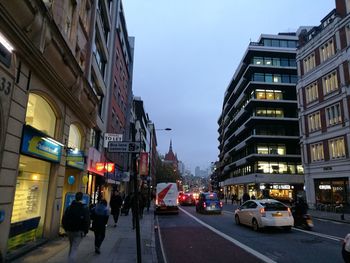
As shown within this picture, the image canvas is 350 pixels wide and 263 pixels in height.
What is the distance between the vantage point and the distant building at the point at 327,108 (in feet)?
108

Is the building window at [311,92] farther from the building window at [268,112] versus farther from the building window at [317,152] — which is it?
the building window at [268,112]

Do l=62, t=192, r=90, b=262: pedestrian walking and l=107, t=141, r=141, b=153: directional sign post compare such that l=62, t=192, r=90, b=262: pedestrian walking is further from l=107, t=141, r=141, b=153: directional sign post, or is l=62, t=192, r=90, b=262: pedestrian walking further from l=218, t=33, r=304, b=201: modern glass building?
l=218, t=33, r=304, b=201: modern glass building

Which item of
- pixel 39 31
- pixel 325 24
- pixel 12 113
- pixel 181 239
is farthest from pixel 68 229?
pixel 325 24

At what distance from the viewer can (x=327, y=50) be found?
3641 centimetres

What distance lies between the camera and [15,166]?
862 cm

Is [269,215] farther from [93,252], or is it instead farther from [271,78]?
[271,78]

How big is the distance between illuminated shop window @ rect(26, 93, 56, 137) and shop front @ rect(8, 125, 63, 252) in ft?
2.04

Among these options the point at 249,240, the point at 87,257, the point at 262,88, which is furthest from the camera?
the point at 262,88

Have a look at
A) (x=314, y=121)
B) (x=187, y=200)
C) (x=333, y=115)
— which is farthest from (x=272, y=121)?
(x=333, y=115)

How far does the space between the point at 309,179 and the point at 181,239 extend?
29.7m

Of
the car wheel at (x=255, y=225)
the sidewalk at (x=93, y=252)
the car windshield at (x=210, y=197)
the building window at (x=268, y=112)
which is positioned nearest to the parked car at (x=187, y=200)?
the building window at (x=268, y=112)

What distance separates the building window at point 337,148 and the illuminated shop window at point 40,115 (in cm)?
3023

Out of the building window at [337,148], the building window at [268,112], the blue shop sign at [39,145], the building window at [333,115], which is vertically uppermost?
the building window at [268,112]

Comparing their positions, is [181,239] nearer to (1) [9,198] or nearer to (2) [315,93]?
(1) [9,198]
